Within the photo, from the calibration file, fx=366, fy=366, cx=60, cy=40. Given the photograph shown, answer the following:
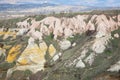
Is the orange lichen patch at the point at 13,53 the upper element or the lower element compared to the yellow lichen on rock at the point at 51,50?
lower

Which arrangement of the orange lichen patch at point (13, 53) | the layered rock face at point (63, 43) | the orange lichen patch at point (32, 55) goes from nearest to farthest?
the layered rock face at point (63, 43)
the orange lichen patch at point (32, 55)
the orange lichen patch at point (13, 53)

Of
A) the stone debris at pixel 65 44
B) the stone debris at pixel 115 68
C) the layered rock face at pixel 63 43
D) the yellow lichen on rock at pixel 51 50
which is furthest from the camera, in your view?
the stone debris at pixel 65 44

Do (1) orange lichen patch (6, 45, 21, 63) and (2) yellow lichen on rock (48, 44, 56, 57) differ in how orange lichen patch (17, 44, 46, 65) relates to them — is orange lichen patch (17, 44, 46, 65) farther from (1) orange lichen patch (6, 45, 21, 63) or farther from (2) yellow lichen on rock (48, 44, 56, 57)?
(1) orange lichen patch (6, 45, 21, 63)

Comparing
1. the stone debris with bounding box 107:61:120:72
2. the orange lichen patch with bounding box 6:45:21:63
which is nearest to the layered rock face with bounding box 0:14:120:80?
the orange lichen patch with bounding box 6:45:21:63

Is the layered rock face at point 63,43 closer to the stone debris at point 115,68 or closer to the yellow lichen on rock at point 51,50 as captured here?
the yellow lichen on rock at point 51,50

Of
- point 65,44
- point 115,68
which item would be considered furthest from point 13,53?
point 115,68

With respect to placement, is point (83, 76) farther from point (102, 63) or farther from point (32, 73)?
point (32, 73)

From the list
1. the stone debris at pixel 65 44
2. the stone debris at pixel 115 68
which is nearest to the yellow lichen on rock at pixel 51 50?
the stone debris at pixel 65 44

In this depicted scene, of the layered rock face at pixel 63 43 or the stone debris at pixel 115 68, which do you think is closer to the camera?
the stone debris at pixel 115 68

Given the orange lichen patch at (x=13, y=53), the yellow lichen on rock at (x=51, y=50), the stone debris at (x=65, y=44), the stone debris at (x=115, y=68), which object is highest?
the stone debris at (x=115, y=68)
